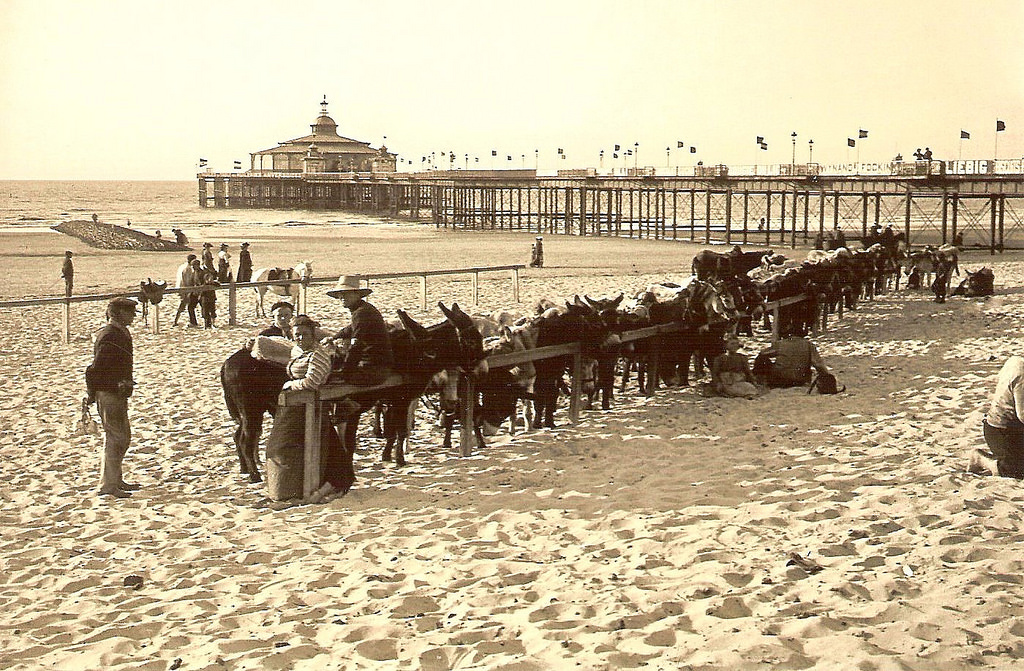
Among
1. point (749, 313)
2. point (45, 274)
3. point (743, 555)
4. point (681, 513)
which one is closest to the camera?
point (743, 555)

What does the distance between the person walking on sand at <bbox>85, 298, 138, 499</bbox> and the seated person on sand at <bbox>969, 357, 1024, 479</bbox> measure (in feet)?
22.5

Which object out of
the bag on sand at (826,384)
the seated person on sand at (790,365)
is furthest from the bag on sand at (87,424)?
the bag on sand at (826,384)

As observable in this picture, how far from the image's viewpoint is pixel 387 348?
8438 millimetres

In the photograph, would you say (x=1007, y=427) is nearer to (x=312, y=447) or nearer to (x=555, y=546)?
(x=555, y=546)

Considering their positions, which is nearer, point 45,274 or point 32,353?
point 32,353

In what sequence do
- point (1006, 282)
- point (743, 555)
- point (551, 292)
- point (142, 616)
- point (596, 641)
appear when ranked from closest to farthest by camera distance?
point (596, 641), point (142, 616), point (743, 555), point (551, 292), point (1006, 282)

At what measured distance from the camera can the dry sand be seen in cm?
523

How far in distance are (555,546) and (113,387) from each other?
13.2ft

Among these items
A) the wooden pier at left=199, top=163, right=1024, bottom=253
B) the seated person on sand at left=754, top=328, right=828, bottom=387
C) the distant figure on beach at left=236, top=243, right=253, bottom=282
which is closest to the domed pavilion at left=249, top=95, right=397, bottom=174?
the wooden pier at left=199, top=163, right=1024, bottom=253

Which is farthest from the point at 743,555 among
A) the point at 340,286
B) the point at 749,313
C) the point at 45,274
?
the point at 45,274

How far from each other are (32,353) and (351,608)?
1222 cm

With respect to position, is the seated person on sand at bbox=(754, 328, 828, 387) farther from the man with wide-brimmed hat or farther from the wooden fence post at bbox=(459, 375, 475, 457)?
the man with wide-brimmed hat

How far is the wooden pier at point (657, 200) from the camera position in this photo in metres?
45.9

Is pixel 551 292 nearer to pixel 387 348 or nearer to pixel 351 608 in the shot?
pixel 387 348
